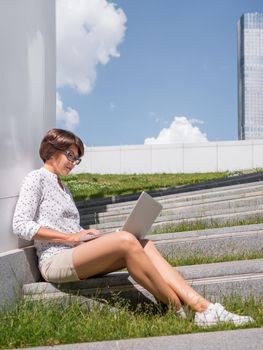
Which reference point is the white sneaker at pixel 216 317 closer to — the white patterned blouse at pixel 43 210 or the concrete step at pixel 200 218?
the white patterned blouse at pixel 43 210

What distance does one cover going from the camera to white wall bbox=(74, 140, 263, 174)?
25.8m

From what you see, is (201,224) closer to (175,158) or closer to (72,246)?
(72,246)

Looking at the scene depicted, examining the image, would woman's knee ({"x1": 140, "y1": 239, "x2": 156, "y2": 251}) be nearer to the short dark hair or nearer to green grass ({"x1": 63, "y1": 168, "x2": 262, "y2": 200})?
the short dark hair

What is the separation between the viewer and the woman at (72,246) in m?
3.97

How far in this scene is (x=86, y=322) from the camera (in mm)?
3787

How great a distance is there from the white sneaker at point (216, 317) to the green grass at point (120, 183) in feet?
32.8

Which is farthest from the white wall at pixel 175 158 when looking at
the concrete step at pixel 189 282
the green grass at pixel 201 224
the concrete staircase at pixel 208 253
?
the concrete step at pixel 189 282

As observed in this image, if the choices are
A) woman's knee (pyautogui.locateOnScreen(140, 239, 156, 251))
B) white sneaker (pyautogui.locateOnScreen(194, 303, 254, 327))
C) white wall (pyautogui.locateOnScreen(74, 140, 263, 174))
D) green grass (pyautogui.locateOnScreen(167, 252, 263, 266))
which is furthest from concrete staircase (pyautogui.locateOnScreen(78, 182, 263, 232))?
white wall (pyautogui.locateOnScreen(74, 140, 263, 174))

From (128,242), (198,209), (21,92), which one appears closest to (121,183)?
(198,209)

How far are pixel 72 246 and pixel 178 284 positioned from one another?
2.94ft

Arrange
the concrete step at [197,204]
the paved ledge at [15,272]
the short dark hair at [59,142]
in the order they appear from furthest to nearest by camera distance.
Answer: the concrete step at [197,204] < the short dark hair at [59,142] < the paved ledge at [15,272]

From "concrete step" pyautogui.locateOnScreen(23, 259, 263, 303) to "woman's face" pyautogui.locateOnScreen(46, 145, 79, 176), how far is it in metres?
0.89

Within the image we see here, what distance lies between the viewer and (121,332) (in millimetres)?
3551

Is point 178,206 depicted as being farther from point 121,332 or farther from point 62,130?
point 121,332
